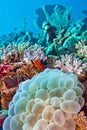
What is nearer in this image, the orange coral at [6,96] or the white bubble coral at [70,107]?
the white bubble coral at [70,107]

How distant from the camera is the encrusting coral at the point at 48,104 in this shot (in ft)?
8.87

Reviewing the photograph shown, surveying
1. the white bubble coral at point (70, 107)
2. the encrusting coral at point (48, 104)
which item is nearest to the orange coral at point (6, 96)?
the encrusting coral at point (48, 104)

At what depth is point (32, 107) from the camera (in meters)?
2.84

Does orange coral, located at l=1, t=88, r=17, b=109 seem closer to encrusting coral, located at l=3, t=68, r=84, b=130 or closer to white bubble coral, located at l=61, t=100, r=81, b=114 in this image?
encrusting coral, located at l=3, t=68, r=84, b=130

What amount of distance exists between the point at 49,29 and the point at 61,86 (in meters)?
5.52

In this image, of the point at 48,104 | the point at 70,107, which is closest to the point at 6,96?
the point at 48,104

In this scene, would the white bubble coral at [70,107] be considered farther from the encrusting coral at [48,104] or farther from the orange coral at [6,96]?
the orange coral at [6,96]

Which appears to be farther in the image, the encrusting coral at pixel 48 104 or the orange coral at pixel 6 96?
the orange coral at pixel 6 96

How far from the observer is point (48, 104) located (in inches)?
112

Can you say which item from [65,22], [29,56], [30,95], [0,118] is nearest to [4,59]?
[29,56]

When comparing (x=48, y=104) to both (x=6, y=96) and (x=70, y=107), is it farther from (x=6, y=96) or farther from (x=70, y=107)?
(x=6, y=96)

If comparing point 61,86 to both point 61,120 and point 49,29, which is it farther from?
point 49,29

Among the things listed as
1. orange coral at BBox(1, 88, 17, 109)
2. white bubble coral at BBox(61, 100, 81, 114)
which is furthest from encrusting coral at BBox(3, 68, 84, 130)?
orange coral at BBox(1, 88, 17, 109)

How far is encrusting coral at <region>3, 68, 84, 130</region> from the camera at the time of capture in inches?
106
